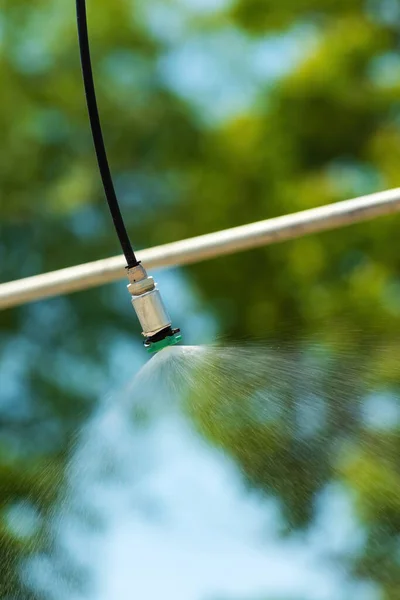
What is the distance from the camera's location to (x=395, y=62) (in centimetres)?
369

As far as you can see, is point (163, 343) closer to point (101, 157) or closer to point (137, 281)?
point (137, 281)

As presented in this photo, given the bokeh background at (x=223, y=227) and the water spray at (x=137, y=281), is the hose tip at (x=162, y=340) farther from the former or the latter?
the bokeh background at (x=223, y=227)

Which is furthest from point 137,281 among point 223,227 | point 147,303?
point 223,227

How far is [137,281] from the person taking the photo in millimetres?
1134

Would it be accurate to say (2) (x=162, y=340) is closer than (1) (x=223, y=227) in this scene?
Yes

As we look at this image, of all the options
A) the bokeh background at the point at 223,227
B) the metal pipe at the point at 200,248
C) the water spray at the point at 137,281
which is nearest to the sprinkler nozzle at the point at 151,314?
the water spray at the point at 137,281

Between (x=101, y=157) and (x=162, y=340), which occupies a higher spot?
(x=101, y=157)

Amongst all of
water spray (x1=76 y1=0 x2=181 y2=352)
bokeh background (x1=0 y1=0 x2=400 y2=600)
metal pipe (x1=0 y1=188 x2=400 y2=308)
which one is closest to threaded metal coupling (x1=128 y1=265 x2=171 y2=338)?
water spray (x1=76 y1=0 x2=181 y2=352)

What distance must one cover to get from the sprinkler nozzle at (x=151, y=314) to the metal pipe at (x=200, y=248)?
0.14 meters

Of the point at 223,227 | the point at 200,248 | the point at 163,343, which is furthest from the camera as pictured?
the point at 223,227

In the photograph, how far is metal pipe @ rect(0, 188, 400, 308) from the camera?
1282 mm

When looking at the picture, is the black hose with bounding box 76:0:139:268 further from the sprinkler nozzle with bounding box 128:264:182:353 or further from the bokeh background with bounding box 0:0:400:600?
the bokeh background with bounding box 0:0:400:600

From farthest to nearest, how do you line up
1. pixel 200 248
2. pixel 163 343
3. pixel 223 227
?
1. pixel 223 227
2. pixel 200 248
3. pixel 163 343

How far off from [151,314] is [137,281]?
5cm
